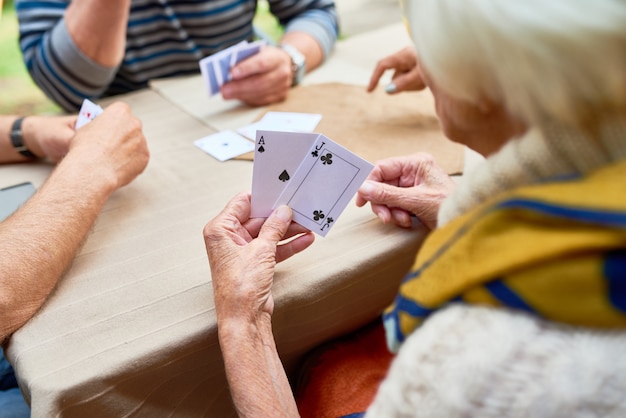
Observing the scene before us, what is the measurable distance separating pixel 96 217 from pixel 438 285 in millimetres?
746

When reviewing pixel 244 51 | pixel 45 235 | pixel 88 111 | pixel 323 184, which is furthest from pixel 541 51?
pixel 244 51

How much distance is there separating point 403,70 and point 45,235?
1019 millimetres

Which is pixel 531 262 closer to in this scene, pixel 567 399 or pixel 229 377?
pixel 567 399

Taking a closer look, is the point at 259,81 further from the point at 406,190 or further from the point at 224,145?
the point at 406,190

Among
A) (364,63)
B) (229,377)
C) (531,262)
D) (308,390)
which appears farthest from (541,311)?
(364,63)

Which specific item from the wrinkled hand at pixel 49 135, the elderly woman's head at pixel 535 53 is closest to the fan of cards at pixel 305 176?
the elderly woman's head at pixel 535 53

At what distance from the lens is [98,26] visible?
143 centimetres

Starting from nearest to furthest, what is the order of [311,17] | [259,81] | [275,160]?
[275,160]
[259,81]
[311,17]

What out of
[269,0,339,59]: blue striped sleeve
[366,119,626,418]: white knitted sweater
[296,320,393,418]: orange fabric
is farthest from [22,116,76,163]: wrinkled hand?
[366,119,626,418]: white knitted sweater

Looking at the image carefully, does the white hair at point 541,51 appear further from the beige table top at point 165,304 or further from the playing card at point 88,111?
the playing card at point 88,111

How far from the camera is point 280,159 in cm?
92

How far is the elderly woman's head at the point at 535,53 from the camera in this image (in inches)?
19.6

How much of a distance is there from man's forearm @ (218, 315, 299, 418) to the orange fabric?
0.16 metres

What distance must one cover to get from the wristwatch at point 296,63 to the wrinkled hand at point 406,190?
62 centimetres
